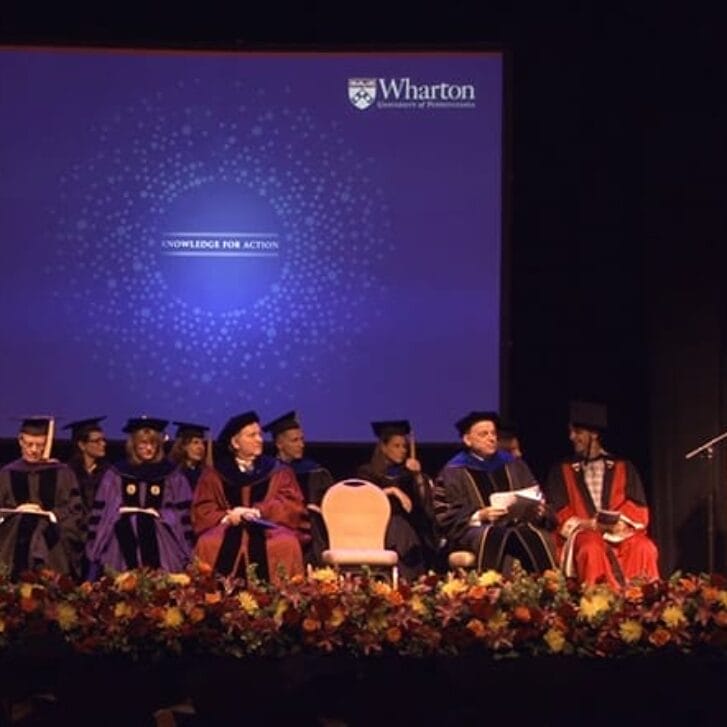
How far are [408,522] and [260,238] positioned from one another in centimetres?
203

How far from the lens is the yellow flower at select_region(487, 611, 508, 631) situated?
15.2 ft

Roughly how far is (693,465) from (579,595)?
4585mm

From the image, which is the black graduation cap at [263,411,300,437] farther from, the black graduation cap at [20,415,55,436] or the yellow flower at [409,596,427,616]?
the yellow flower at [409,596,427,616]

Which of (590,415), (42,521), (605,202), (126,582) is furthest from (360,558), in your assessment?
(126,582)

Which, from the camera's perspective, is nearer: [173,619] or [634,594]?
[173,619]

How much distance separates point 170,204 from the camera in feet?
30.8

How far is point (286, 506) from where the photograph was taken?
843 cm

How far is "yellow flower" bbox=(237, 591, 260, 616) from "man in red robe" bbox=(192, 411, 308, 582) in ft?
10.6

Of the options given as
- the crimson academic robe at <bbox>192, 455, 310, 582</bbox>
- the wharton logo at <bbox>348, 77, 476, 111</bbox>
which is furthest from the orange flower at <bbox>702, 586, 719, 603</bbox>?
the wharton logo at <bbox>348, 77, 476, 111</bbox>

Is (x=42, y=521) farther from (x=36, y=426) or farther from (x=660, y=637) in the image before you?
(x=660, y=637)

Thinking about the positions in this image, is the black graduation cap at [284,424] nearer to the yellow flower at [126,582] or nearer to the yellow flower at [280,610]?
the yellow flower at [126,582]

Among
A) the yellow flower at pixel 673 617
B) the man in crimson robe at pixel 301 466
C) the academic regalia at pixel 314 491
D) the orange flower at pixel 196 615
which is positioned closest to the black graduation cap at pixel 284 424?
the man in crimson robe at pixel 301 466

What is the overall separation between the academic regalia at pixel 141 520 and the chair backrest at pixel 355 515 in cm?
81

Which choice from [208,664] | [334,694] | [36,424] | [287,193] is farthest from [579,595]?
[287,193]
